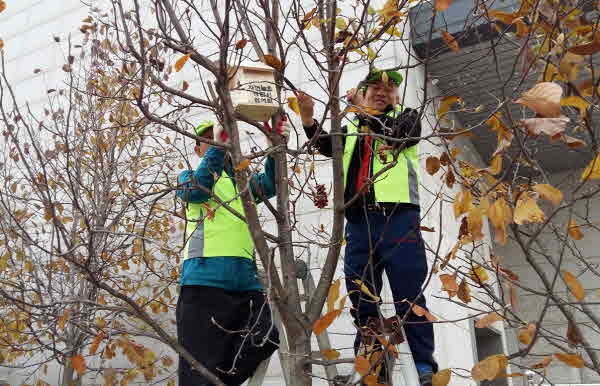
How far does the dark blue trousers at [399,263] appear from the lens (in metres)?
2.14

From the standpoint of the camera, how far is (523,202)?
1.26 m

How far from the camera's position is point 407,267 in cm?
225

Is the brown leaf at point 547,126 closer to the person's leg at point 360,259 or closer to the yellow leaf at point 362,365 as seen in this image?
the yellow leaf at point 362,365

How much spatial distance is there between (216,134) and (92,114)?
177 centimetres

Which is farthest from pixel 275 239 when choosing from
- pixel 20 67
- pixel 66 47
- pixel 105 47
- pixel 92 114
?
pixel 20 67

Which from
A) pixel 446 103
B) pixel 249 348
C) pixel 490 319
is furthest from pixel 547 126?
pixel 249 348

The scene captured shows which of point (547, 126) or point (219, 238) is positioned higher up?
point (547, 126)

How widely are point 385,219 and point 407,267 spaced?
229 mm

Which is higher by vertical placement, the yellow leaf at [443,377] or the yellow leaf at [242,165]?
the yellow leaf at [242,165]

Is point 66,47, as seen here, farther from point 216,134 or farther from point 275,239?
point 275,239

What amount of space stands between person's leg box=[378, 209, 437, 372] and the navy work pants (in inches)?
22.9

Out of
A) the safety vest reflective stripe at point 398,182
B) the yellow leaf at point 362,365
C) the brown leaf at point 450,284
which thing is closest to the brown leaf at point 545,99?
the brown leaf at point 450,284

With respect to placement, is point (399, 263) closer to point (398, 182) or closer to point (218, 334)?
point (398, 182)

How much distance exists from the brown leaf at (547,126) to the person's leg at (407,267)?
1.01 meters
